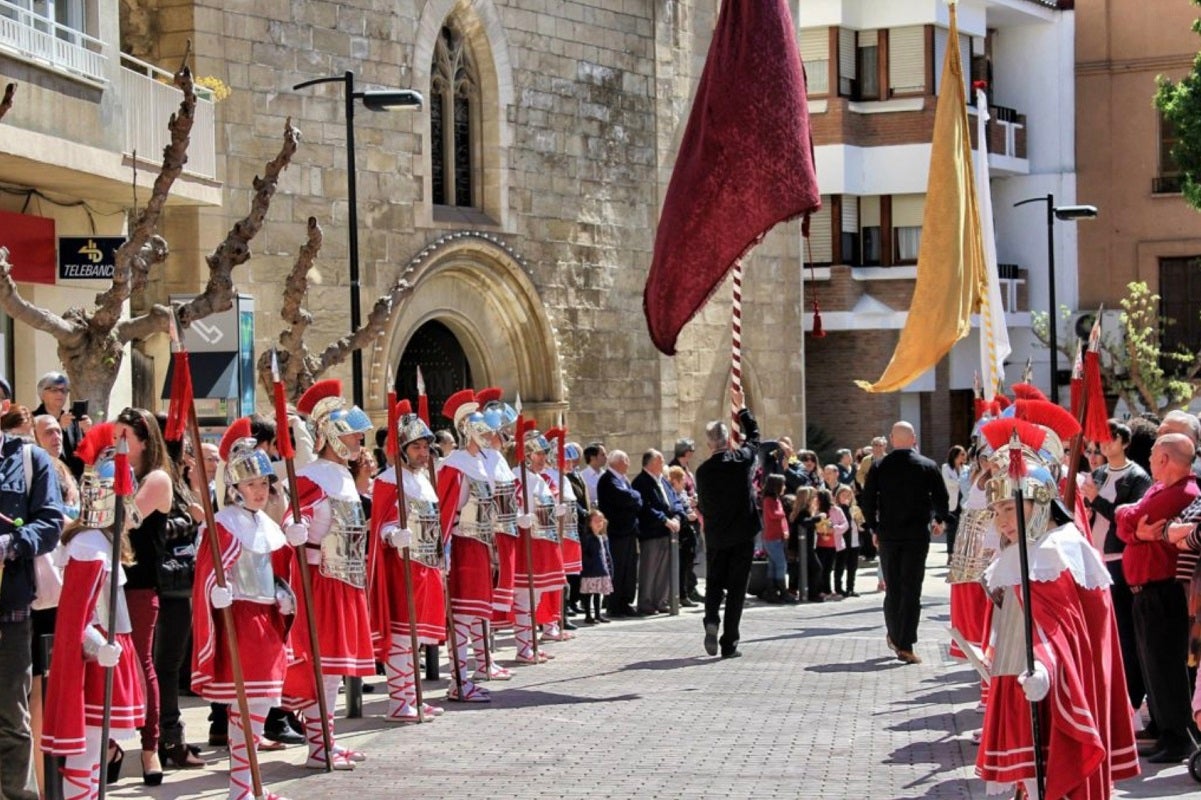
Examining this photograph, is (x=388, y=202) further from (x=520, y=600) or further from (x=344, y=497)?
(x=344, y=497)

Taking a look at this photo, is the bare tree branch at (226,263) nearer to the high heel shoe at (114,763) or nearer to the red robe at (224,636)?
the high heel shoe at (114,763)

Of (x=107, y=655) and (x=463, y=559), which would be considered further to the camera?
(x=463, y=559)

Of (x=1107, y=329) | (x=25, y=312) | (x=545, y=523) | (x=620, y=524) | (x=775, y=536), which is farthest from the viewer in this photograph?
(x=1107, y=329)

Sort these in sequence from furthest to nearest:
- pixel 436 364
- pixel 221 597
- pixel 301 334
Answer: pixel 436 364 < pixel 301 334 < pixel 221 597

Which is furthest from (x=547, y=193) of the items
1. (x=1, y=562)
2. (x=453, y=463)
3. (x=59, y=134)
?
(x=1, y=562)

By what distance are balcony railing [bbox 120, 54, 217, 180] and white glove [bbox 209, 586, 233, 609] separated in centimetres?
1006

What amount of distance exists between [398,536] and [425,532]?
658 mm

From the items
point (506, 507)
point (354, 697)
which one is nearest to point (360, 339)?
point (506, 507)

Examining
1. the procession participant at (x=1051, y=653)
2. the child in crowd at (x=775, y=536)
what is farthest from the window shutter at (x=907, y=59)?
the procession participant at (x=1051, y=653)

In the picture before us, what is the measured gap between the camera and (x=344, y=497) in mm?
11883

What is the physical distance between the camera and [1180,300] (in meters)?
45.5

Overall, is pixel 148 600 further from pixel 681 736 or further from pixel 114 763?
pixel 681 736

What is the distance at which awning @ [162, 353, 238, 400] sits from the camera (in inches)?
698

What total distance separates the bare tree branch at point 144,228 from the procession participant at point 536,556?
3.66 meters
